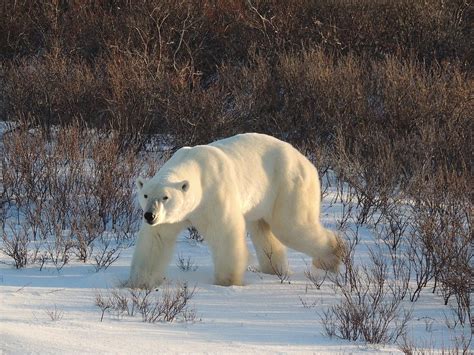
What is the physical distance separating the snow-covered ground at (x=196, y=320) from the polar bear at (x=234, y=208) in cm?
21

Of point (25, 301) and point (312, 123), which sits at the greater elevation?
point (25, 301)

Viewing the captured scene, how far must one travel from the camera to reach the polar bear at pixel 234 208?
542 centimetres

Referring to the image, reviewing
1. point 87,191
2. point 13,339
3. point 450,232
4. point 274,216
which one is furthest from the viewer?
point 87,191

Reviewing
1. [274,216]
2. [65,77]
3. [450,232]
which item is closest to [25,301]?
[274,216]

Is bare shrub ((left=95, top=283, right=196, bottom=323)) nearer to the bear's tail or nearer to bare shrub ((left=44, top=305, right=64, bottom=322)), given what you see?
bare shrub ((left=44, top=305, right=64, bottom=322))

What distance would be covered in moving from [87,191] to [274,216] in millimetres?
2214

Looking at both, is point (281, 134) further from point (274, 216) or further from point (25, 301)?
point (25, 301)

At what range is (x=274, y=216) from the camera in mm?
6176

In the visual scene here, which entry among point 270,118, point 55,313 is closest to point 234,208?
point 55,313

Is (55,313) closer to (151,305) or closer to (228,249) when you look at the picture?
(151,305)

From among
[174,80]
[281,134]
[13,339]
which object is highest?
[13,339]

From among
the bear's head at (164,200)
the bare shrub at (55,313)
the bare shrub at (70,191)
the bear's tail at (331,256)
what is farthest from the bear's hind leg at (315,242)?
the bare shrub at (55,313)

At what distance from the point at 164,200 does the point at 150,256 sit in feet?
1.74

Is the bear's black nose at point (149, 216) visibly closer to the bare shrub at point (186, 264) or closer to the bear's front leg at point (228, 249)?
the bear's front leg at point (228, 249)
